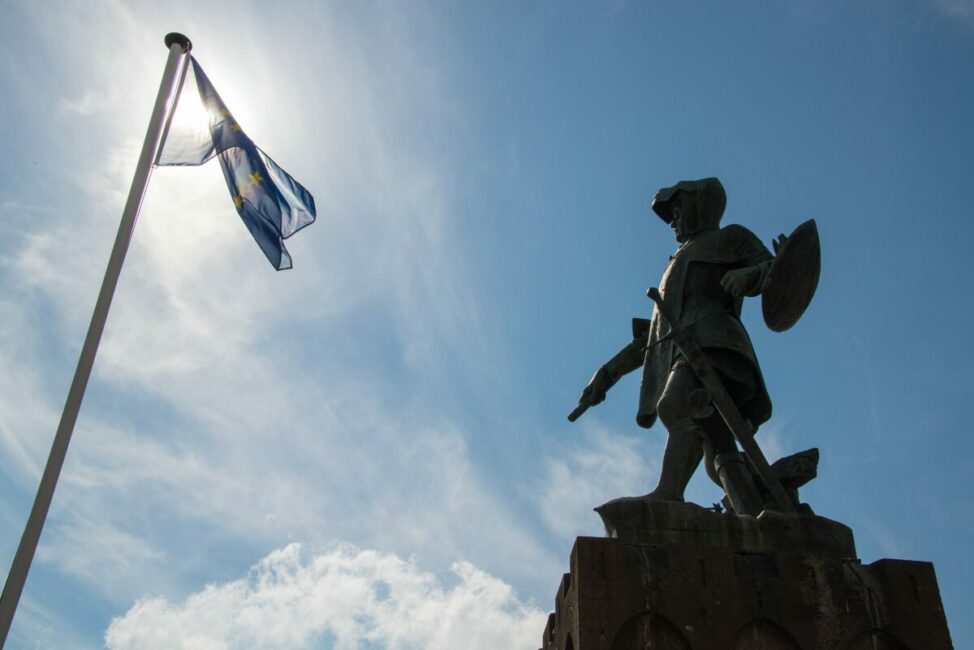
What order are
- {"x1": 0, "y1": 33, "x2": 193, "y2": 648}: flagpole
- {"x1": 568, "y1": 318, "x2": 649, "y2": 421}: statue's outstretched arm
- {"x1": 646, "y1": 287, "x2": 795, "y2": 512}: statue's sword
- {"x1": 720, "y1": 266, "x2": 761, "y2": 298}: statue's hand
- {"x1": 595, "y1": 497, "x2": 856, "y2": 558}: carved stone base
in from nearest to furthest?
{"x1": 0, "y1": 33, "x2": 193, "y2": 648}: flagpole
{"x1": 595, "y1": 497, "x2": 856, "y2": 558}: carved stone base
{"x1": 646, "y1": 287, "x2": 795, "y2": 512}: statue's sword
{"x1": 720, "y1": 266, "x2": 761, "y2": 298}: statue's hand
{"x1": 568, "y1": 318, "x2": 649, "y2": 421}: statue's outstretched arm

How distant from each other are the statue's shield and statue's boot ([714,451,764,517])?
1.35 meters

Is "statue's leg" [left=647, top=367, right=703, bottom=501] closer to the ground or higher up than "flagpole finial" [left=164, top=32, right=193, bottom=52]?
closer to the ground

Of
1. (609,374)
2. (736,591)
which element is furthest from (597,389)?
(736,591)

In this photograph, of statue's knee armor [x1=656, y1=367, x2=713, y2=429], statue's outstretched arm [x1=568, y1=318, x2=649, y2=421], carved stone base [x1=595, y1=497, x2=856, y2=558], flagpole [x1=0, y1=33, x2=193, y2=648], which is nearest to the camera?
flagpole [x1=0, y1=33, x2=193, y2=648]

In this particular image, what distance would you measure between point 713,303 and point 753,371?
32.9 inches

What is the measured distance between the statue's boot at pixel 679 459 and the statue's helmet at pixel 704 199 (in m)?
2.53

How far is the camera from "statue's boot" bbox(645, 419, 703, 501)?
944cm

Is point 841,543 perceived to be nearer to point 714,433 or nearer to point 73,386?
point 714,433

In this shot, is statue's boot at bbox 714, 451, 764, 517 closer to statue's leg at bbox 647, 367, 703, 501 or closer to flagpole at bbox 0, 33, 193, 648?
statue's leg at bbox 647, 367, 703, 501

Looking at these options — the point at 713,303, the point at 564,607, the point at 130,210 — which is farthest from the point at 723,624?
the point at 130,210

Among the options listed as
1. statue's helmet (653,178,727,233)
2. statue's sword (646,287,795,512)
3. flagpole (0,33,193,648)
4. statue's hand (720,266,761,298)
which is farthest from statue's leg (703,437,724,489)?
flagpole (0,33,193,648)

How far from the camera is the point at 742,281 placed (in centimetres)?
1010

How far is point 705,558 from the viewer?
28.0 feet

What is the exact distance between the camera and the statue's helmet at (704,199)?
37.1 feet
